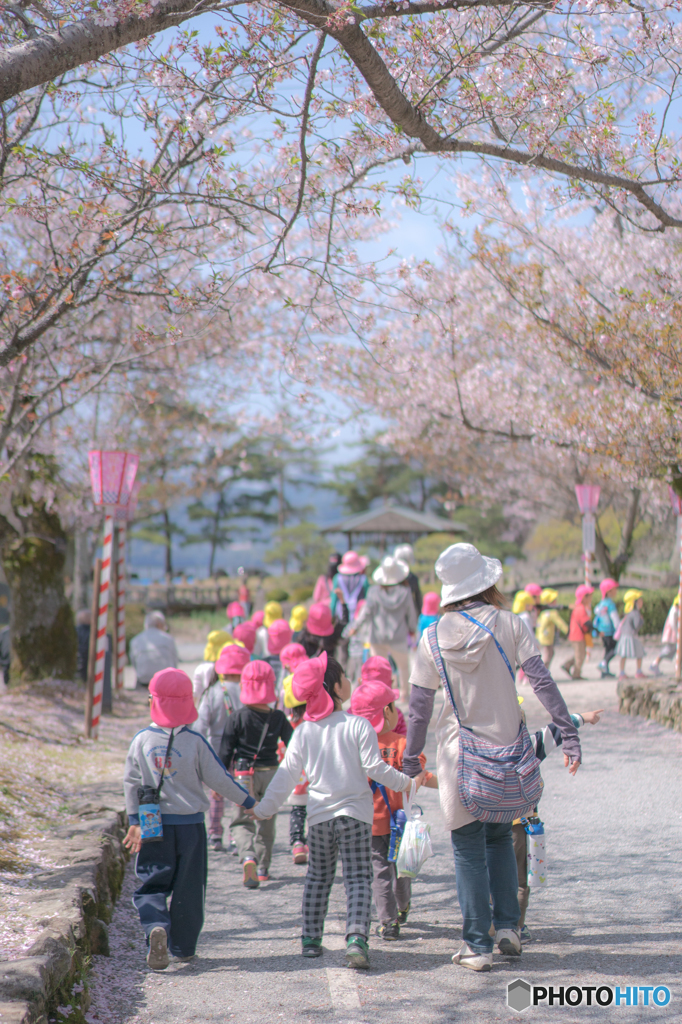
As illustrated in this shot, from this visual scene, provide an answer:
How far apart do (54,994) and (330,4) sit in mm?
4768

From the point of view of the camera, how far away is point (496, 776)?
3547mm

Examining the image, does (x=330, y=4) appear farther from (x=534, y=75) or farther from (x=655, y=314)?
(x=655, y=314)

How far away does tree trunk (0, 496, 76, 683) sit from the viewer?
40.5ft

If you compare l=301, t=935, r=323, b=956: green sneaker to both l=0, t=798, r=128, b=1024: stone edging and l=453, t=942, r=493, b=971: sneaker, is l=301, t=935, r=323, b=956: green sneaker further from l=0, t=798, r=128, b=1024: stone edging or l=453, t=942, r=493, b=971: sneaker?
l=0, t=798, r=128, b=1024: stone edging

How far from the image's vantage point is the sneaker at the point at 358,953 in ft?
12.5

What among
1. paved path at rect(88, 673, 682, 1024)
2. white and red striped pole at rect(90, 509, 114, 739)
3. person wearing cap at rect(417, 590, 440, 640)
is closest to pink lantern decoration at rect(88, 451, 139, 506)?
white and red striped pole at rect(90, 509, 114, 739)

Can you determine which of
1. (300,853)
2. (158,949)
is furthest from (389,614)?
(158,949)

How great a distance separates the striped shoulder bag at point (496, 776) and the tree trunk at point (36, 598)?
9.81 m

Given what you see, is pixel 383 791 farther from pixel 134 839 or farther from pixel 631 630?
pixel 631 630

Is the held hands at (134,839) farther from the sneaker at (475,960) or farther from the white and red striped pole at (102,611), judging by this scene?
the white and red striped pole at (102,611)

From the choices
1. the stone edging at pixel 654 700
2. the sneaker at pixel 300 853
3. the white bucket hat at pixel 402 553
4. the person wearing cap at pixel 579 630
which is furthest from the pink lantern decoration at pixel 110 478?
the person wearing cap at pixel 579 630

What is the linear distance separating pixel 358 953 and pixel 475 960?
505 mm

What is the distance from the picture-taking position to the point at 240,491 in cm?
4734

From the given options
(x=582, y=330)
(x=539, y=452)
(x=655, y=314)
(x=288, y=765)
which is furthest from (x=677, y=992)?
(x=539, y=452)
